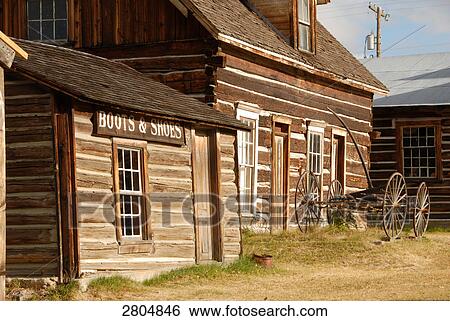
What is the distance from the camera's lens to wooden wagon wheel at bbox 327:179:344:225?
23.0m

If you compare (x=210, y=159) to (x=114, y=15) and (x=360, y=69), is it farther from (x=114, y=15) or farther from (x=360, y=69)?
(x=360, y=69)

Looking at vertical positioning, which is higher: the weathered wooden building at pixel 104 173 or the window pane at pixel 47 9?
the window pane at pixel 47 9

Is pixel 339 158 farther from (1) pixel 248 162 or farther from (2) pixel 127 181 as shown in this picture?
(2) pixel 127 181

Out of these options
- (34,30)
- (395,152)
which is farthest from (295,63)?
(395,152)

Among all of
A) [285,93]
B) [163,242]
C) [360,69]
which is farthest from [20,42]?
[360,69]

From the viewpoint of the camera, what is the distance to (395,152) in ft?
105

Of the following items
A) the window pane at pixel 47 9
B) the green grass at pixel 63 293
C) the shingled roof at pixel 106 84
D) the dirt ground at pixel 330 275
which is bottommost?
the dirt ground at pixel 330 275

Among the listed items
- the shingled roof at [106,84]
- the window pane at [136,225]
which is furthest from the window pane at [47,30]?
the window pane at [136,225]

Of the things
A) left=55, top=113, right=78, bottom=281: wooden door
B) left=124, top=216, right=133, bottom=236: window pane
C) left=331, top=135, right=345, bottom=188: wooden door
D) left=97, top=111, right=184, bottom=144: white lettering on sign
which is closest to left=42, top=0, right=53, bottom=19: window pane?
left=97, top=111, right=184, bottom=144: white lettering on sign

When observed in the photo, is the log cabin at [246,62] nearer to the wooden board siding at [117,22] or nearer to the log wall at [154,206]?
the wooden board siding at [117,22]

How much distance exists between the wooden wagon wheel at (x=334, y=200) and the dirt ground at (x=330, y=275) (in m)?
0.72

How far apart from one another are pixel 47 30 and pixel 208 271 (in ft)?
25.0

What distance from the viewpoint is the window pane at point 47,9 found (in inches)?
879

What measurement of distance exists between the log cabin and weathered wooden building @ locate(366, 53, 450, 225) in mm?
4925
